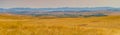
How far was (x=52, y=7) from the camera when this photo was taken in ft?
9.31

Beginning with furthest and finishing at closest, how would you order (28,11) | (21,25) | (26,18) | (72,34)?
(28,11) → (26,18) → (21,25) → (72,34)

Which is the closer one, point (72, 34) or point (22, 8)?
point (72, 34)

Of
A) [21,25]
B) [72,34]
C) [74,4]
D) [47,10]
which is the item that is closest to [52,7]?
[47,10]

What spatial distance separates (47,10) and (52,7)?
0.08 metres

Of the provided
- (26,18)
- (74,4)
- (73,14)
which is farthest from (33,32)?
(74,4)

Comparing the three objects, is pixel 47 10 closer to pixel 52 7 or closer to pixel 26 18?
pixel 52 7

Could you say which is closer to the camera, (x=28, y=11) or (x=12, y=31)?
(x=12, y=31)

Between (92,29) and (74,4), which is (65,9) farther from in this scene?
(92,29)

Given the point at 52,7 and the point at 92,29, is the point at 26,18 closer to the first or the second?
the point at 52,7

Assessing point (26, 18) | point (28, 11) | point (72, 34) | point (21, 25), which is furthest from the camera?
point (28, 11)

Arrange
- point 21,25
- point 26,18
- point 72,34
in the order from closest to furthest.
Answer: point 72,34
point 21,25
point 26,18

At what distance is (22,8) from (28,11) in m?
0.11

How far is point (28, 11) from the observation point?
110 inches

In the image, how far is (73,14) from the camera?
266cm
